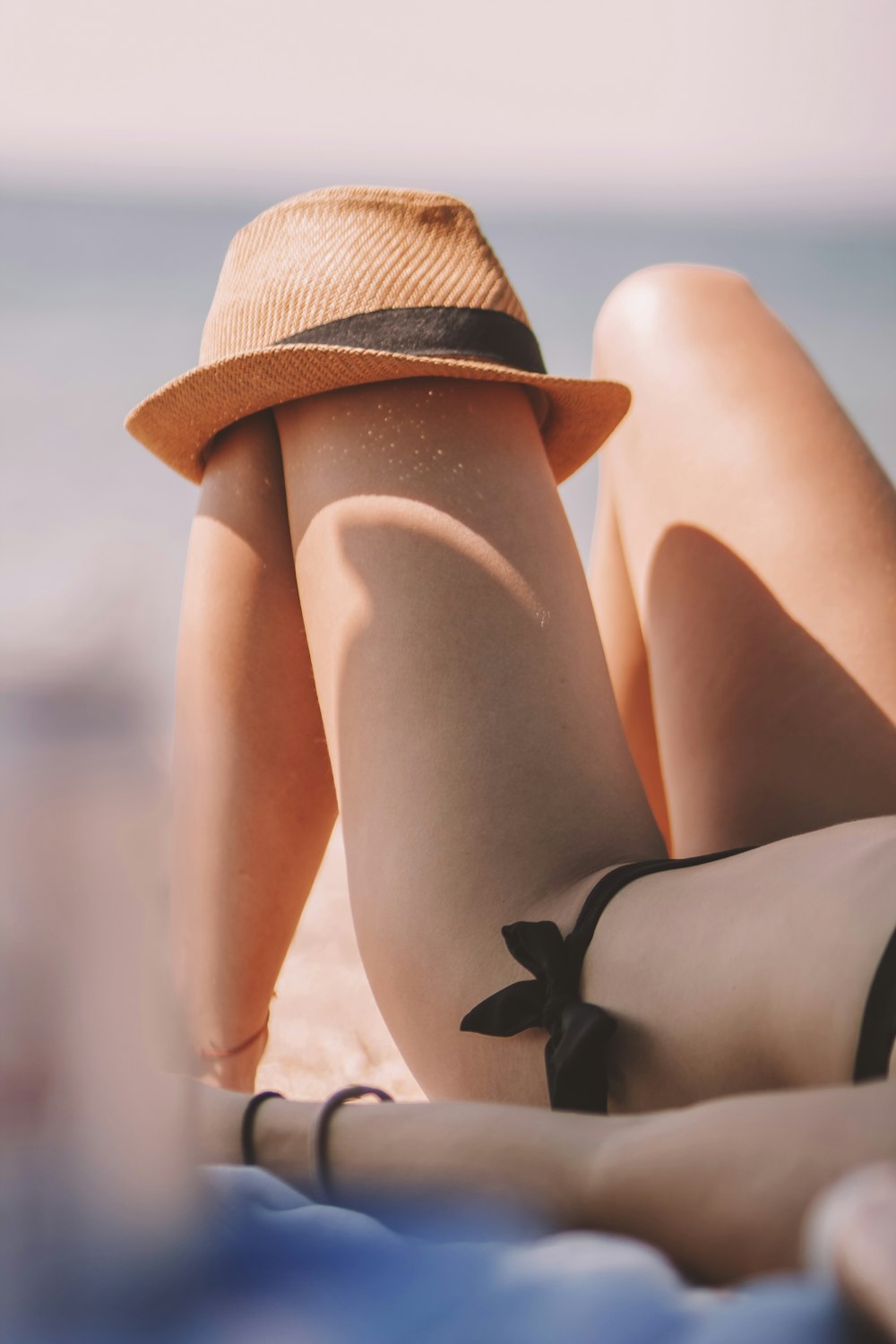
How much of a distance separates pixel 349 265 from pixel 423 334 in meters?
0.11

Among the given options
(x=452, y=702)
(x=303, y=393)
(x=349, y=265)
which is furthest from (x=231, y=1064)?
(x=349, y=265)

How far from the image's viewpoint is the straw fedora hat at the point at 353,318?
82cm

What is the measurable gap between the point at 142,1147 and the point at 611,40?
2.51m

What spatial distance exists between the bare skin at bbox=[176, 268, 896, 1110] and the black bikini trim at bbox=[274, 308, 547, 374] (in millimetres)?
36

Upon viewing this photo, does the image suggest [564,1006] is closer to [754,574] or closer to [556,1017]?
[556,1017]

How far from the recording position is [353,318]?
33.5 inches

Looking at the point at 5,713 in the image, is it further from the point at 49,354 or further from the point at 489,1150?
the point at 49,354

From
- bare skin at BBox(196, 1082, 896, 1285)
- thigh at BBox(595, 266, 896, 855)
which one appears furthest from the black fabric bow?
thigh at BBox(595, 266, 896, 855)

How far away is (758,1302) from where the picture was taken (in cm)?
22

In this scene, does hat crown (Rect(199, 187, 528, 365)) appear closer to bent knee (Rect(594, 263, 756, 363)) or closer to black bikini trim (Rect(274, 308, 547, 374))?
black bikini trim (Rect(274, 308, 547, 374))

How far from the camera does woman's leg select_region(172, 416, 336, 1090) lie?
92 centimetres

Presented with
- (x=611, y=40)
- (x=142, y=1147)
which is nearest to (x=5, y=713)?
(x=142, y=1147)

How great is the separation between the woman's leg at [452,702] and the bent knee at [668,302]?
11.7 inches

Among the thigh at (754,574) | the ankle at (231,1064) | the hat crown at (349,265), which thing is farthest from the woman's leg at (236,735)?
the thigh at (754,574)
